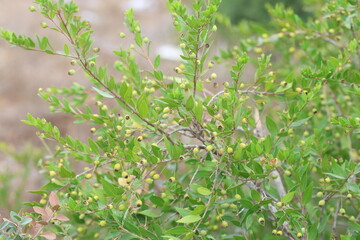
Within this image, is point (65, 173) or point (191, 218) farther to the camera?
point (65, 173)

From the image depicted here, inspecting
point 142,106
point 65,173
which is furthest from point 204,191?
point 65,173

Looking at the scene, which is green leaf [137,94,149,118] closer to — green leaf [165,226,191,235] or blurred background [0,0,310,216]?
green leaf [165,226,191,235]

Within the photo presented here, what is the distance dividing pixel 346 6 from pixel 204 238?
0.69m

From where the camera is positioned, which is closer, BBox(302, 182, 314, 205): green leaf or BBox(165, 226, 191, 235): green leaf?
BBox(165, 226, 191, 235): green leaf

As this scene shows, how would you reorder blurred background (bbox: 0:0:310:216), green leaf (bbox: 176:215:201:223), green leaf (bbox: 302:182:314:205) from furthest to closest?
1. blurred background (bbox: 0:0:310:216)
2. green leaf (bbox: 302:182:314:205)
3. green leaf (bbox: 176:215:201:223)

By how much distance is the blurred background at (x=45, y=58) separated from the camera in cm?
374

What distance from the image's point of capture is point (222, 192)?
1.04 meters

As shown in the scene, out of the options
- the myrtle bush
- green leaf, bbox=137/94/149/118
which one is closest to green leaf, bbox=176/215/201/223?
the myrtle bush

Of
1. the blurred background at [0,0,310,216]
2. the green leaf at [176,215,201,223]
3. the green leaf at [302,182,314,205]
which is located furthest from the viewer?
the blurred background at [0,0,310,216]

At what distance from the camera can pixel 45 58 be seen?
4.78 m

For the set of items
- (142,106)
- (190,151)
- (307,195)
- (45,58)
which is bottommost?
(45,58)

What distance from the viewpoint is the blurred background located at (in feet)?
12.3

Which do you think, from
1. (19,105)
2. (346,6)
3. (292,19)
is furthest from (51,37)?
(346,6)

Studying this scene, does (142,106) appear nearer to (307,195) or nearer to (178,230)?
(178,230)
